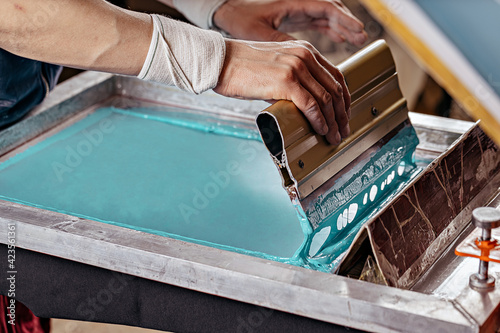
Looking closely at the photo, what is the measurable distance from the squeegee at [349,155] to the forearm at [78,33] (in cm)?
27

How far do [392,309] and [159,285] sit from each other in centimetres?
40

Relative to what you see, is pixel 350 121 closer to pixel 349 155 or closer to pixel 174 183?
pixel 349 155

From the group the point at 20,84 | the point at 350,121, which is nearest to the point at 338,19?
the point at 350,121

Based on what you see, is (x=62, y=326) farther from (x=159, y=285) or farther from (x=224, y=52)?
(x=224, y=52)

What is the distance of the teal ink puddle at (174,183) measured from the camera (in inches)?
47.4

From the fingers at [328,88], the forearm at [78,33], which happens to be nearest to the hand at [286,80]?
the fingers at [328,88]

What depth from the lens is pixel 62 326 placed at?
4.89 feet

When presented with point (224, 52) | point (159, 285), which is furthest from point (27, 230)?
point (224, 52)

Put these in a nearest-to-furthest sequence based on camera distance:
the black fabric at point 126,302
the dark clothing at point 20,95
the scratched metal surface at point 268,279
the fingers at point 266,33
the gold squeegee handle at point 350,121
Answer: the scratched metal surface at point 268,279 → the black fabric at point 126,302 → the gold squeegee handle at point 350,121 → the dark clothing at point 20,95 → the fingers at point 266,33

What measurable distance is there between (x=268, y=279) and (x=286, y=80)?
39cm

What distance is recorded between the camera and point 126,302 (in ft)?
3.59

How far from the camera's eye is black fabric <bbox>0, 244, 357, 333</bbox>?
99 cm

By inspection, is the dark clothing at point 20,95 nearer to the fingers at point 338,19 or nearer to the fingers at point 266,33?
the fingers at point 266,33

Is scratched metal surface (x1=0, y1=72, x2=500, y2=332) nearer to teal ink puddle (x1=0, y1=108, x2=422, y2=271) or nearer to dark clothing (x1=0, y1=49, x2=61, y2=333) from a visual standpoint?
teal ink puddle (x1=0, y1=108, x2=422, y2=271)
